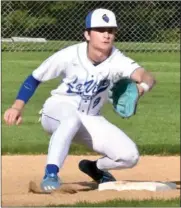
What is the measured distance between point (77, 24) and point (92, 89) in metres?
10.3

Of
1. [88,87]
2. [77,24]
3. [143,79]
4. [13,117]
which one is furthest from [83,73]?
[77,24]

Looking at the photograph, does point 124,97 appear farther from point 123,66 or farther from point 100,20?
point 100,20

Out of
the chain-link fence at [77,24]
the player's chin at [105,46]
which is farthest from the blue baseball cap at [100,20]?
the chain-link fence at [77,24]

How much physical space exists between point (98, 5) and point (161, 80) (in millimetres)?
2603

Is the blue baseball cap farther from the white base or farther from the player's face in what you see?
the white base

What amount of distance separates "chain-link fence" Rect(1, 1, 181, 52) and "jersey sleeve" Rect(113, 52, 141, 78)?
9878mm

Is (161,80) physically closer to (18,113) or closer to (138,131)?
(138,131)

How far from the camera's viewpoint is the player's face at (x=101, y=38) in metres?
6.26

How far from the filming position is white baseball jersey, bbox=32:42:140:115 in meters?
6.27

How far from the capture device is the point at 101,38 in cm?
627

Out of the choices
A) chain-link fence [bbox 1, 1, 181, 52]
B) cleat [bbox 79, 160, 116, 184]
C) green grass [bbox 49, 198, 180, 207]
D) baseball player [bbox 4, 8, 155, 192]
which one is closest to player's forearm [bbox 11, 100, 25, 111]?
baseball player [bbox 4, 8, 155, 192]

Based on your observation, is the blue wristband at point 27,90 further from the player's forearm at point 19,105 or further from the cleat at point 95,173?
the cleat at point 95,173

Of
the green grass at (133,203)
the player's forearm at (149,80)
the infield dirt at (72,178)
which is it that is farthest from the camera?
the player's forearm at (149,80)

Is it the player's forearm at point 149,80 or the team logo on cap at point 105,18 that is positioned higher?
the team logo on cap at point 105,18
